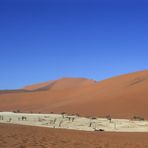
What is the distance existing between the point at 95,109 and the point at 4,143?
26947 millimetres

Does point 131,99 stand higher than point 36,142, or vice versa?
point 131,99

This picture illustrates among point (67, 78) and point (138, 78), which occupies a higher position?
point (67, 78)

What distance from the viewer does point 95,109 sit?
38.6 metres

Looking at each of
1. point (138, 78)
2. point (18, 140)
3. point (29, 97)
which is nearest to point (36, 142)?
point (18, 140)

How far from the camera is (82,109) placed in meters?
40.1

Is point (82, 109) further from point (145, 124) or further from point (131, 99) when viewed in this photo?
point (145, 124)

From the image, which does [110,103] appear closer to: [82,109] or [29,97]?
[82,109]

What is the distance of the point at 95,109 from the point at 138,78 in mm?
17880

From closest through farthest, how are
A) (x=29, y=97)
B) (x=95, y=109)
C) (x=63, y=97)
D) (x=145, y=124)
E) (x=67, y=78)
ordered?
(x=145, y=124)
(x=95, y=109)
(x=63, y=97)
(x=29, y=97)
(x=67, y=78)

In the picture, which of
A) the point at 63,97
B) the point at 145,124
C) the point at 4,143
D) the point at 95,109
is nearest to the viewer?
the point at 4,143

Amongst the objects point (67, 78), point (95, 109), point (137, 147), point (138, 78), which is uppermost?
point (67, 78)

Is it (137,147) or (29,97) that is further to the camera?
(29,97)

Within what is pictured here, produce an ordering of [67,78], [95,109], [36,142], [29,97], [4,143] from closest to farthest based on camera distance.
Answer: [4,143], [36,142], [95,109], [29,97], [67,78]

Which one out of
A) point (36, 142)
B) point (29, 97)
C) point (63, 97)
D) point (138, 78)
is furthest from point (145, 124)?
point (29, 97)
